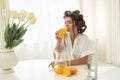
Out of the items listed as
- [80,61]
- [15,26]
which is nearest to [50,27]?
[80,61]

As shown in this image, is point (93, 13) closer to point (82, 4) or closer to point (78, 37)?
point (82, 4)

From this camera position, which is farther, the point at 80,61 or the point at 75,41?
the point at 75,41

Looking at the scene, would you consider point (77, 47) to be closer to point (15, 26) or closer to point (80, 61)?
point (80, 61)

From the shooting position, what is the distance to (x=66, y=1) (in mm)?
4562

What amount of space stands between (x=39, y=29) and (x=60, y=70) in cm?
296

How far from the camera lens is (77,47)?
214cm

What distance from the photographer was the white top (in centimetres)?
208

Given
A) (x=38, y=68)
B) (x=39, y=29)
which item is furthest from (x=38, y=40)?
(x=38, y=68)

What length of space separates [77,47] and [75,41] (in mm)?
68

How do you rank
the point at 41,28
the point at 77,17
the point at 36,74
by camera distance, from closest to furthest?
the point at 36,74 → the point at 77,17 → the point at 41,28

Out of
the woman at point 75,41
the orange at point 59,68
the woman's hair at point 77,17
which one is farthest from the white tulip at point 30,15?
the woman's hair at point 77,17

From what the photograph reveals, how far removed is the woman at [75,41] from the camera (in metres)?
2.06

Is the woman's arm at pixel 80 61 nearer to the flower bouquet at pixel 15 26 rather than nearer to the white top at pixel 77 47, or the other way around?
the white top at pixel 77 47

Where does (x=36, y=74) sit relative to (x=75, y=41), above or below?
Result: below
